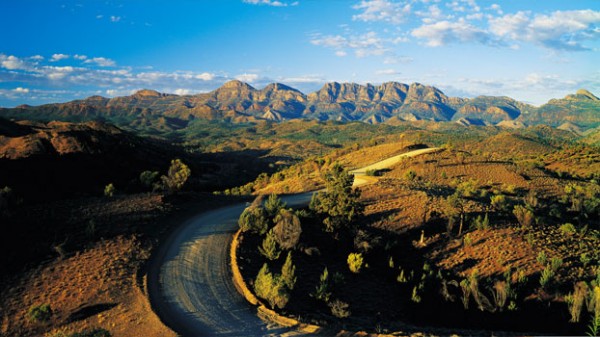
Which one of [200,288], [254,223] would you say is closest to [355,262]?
[254,223]

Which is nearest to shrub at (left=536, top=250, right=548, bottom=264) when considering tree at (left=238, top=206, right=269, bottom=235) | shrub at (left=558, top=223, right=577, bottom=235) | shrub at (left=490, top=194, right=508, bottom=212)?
shrub at (left=558, top=223, right=577, bottom=235)

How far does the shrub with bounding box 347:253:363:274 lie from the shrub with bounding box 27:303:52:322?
1458cm

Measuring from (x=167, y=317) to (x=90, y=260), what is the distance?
654 cm

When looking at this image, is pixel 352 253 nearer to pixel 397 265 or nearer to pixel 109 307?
pixel 397 265

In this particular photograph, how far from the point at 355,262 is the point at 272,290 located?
7286mm

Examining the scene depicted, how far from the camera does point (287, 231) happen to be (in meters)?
21.7

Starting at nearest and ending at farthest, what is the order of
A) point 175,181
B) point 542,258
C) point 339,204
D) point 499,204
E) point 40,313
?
1. point 40,313
2. point 542,258
3. point 339,204
4. point 499,204
5. point 175,181

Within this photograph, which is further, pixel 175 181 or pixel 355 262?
pixel 175 181

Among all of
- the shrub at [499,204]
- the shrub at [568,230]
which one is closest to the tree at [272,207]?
the shrub at [499,204]

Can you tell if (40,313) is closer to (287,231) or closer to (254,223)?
(254,223)

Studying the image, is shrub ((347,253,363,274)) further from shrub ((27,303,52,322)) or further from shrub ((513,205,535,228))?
shrub ((27,303,52,322))

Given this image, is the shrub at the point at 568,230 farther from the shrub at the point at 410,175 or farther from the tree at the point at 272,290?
the tree at the point at 272,290

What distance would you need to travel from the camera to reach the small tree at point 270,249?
66.3 feet

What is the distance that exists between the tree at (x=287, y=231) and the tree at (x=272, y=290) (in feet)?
15.9
